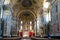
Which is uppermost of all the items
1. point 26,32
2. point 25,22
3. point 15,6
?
point 15,6

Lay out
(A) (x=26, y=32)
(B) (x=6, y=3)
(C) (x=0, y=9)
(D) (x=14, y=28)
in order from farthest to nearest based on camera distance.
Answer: (A) (x=26, y=32) < (D) (x=14, y=28) < (B) (x=6, y=3) < (C) (x=0, y=9)

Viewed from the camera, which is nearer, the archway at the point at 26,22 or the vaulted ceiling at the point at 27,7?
the vaulted ceiling at the point at 27,7

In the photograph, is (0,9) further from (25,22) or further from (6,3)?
(25,22)

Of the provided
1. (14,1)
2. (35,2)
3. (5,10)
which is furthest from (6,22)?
(35,2)

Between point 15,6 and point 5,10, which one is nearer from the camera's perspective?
point 5,10

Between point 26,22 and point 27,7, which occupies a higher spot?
point 27,7

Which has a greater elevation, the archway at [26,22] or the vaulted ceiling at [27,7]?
the vaulted ceiling at [27,7]

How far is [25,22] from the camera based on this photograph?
39.8 m

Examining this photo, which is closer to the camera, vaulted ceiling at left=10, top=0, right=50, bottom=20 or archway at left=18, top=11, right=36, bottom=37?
vaulted ceiling at left=10, top=0, right=50, bottom=20

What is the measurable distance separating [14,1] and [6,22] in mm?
8176

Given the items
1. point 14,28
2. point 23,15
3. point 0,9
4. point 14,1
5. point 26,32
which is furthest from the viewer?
point 26,32

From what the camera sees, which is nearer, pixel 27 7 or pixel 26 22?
pixel 27 7

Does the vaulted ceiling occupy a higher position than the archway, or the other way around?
the vaulted ceiling

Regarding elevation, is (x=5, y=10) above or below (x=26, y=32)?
above
